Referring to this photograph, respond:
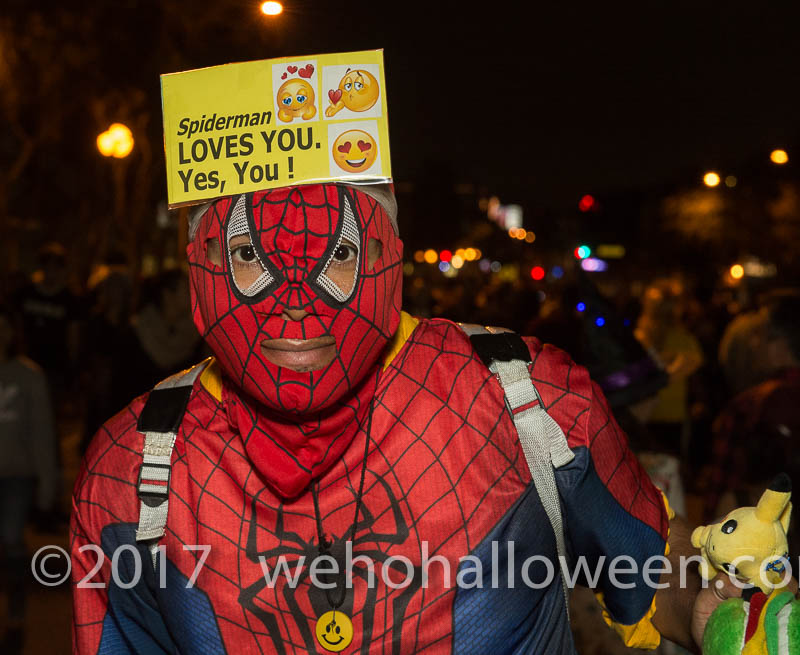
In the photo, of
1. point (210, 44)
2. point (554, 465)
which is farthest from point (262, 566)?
point (210, 44)

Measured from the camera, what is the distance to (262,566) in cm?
201

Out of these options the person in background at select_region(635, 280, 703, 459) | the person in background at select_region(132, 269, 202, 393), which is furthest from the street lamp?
the person in background at select_region(635, 280, 703, 459)

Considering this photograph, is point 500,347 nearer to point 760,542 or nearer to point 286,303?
point 286,303

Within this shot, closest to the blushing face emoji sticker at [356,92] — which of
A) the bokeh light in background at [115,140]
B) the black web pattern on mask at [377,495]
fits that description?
the black web pattern on mask at [377,495]

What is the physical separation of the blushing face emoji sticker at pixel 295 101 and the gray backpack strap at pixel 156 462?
2.19 feet

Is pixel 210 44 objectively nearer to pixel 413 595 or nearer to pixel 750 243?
pixel 413 595

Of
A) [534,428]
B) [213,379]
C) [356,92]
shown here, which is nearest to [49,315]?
[213,379]

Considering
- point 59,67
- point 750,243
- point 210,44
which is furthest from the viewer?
point 750,243

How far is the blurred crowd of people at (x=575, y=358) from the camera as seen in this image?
4.27 metres

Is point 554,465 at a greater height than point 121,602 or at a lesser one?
greater

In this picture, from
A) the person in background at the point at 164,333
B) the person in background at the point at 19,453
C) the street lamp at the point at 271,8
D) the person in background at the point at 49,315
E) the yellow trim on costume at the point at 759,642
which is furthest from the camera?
the person in background at the point at 49,315

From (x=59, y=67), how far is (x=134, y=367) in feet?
50.2

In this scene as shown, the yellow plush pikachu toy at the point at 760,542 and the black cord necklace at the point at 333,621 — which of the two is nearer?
the yellow plush pikachu toy at the point at 760,542

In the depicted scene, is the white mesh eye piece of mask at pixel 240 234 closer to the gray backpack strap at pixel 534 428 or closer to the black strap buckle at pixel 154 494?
the black strap buckle at pixel 154 494
